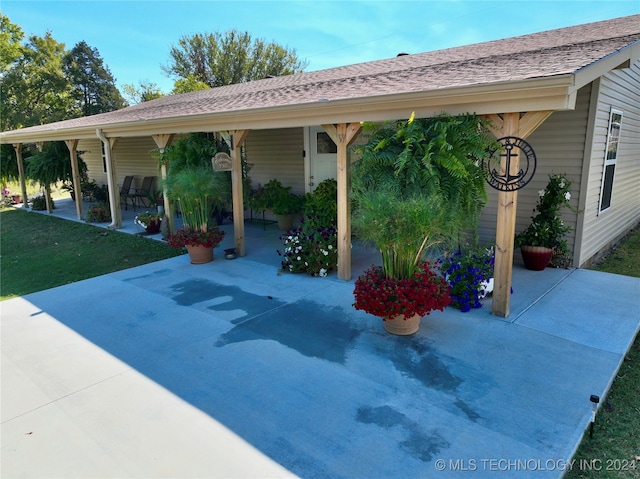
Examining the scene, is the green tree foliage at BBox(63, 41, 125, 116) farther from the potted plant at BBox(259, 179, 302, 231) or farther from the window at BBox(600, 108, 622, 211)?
the window at BBox(600, 108, 622, 211)

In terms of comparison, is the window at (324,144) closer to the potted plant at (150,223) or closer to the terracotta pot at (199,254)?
the terracotta pot at (199,254)

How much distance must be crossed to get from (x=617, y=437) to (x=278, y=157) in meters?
7.90

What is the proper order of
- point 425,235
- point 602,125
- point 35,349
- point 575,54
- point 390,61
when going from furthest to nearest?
point 390,61 → point 602,125 → point 575,54 → point 35,349 → point 425,235

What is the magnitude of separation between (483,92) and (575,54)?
1381 mm

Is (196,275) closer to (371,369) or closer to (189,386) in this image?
(189,386)

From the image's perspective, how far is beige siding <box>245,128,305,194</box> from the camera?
8.91 m

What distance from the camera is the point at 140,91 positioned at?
33.1 m

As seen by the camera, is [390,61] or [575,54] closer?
[575,54]

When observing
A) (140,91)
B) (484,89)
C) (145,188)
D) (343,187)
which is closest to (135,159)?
(145,188)

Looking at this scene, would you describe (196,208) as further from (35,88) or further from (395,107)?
(35,88)

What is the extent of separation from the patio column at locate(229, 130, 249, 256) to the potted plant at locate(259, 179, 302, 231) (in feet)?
Result: 6.18

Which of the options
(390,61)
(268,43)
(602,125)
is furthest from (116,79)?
(602,125)

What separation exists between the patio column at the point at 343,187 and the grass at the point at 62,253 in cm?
330

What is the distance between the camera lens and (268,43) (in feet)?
104
